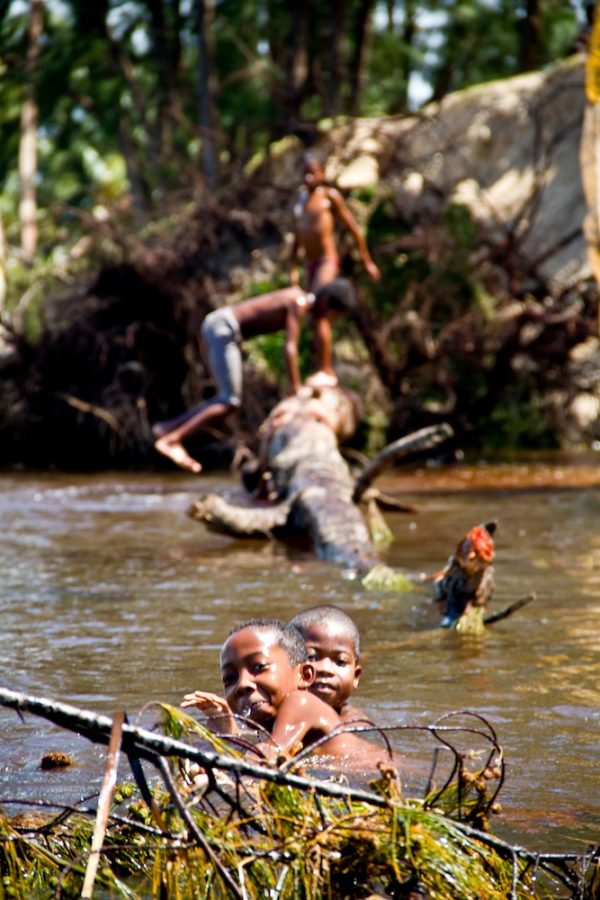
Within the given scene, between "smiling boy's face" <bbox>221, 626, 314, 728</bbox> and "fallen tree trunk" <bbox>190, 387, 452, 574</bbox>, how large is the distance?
4.12 meters

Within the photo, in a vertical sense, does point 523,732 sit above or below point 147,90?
below

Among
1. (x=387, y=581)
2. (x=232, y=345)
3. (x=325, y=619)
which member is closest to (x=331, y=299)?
(x=232, y=345)

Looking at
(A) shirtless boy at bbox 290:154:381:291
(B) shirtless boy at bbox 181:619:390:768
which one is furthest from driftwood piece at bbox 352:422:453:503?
(B) shirtless boy at bbox 181:619:390:768

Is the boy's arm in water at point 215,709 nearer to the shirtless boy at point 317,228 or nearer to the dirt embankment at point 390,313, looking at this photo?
the shirtless boy at point 317,228

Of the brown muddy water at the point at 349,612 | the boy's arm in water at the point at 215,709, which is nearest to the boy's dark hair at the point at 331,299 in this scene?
the brown muddy water at the point at 349,612

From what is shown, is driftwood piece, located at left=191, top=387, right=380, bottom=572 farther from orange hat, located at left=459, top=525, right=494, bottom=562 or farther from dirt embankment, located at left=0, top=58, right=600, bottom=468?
dirt embankment, located at left=0, top=58, right=600, bottom=468

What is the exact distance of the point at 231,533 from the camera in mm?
10289

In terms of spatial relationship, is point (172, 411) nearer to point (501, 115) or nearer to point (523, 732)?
point (501, 115)

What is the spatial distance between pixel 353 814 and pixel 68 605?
507 centimetres

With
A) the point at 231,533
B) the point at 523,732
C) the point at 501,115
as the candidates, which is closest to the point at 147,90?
the point at 501,115

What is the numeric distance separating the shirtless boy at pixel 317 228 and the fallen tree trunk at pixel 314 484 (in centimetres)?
219

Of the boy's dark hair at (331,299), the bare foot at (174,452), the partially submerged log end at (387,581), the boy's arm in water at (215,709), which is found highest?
the boy's dark hair at (331,299)

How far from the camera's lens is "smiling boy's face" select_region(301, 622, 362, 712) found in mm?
4867

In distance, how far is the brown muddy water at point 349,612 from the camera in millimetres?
4562
